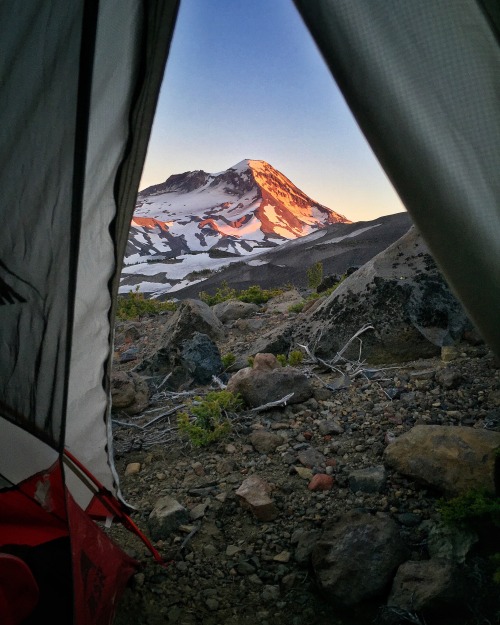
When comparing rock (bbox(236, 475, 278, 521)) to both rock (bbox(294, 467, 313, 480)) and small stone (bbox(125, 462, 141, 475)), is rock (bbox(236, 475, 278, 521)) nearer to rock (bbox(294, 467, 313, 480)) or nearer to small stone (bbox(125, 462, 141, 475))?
rock (bbox(294, 467, 313, 480))

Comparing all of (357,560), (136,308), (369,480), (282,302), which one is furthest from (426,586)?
(136,308)

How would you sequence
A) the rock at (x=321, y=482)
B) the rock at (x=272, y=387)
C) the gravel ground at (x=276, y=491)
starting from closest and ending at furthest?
the gravel ground at (x=276, y=491)
the rock at (x=321, y=482)
the rock at (x=272, y=387)

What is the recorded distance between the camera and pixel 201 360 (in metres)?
4.29

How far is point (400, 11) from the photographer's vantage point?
71 centimetres

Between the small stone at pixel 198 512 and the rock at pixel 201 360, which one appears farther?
the rock at pixel 201 360

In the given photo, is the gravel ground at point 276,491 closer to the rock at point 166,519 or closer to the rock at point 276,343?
the rock at point 166,519

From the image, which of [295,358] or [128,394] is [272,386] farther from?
[128,394]

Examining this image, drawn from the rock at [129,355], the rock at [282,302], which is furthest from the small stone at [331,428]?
the rock at [282,302]

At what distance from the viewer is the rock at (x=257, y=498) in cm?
214

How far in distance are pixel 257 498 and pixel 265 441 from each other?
56 cm

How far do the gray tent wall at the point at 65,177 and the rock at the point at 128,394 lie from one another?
1.85 m

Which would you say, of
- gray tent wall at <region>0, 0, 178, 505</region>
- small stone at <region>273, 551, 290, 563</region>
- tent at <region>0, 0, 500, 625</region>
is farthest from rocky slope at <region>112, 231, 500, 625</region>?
gray tent wall at <region>0, 0, 178, 505</region>

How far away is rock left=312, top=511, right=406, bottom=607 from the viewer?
62.9 inches

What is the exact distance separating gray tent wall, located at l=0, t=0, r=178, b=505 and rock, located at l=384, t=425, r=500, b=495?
5.28 ft
